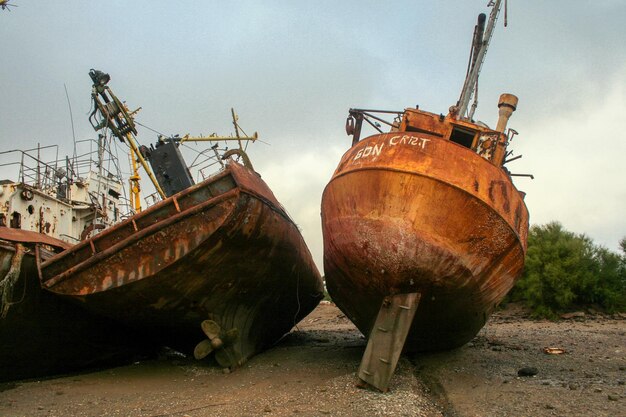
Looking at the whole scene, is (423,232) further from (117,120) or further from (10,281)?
(117,120)

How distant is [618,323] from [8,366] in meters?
16.7

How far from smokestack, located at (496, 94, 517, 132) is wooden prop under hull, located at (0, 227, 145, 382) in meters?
6.77

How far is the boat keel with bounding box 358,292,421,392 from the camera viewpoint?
5.78m

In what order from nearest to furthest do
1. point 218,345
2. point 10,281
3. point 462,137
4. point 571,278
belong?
point 10,281 < point 218,345 < point 462,137 < point 571,278

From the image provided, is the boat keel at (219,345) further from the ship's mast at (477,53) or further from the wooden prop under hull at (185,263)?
the ship's mast at (477,53)

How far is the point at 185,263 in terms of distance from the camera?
636 centimetres

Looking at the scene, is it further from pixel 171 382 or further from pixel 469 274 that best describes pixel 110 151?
pixel 469 274

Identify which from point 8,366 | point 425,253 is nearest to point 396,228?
point 425,253

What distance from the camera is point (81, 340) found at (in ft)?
26.2

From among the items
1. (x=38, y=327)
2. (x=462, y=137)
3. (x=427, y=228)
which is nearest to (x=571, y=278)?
(x=462, y=137)

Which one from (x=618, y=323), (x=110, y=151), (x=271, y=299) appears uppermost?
(x=110, y=151)

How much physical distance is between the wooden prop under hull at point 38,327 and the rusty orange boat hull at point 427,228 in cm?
403

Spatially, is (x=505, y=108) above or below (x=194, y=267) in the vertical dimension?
above

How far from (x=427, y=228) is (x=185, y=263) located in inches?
118
